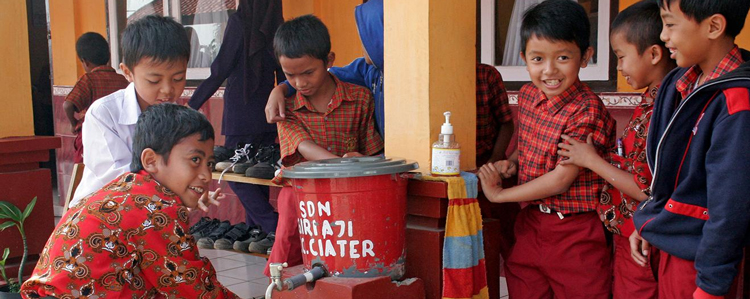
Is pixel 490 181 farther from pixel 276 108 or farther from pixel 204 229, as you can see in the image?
pixel 204 229

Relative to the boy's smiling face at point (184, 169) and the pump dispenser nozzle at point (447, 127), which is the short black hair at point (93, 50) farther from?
the pump dispenser nozzle at point (447, 127)

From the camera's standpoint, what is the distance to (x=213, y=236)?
5453mm

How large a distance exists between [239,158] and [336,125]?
1763mm

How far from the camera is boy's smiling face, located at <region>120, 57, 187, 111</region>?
3146 mm

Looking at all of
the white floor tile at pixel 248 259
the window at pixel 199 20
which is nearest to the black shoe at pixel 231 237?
the white floor tile at pixel 248 259

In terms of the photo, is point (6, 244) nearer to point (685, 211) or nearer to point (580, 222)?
point (580, 222)

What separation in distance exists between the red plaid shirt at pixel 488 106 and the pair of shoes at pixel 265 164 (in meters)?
1.59

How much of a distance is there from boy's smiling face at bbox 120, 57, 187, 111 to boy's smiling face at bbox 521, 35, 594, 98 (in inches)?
58.4

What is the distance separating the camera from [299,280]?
8.73 ft

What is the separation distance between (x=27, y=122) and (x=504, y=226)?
11.0ft

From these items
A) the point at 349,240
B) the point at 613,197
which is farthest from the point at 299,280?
the point at 613,197

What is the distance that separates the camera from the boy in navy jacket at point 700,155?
218 cm

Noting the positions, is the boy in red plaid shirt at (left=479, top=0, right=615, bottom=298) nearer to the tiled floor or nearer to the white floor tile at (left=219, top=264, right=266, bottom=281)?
the tiled floor

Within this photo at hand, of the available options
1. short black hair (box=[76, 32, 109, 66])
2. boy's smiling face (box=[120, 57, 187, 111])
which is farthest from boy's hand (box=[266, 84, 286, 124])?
short black hair (box=[76, 32, 109, 66])
